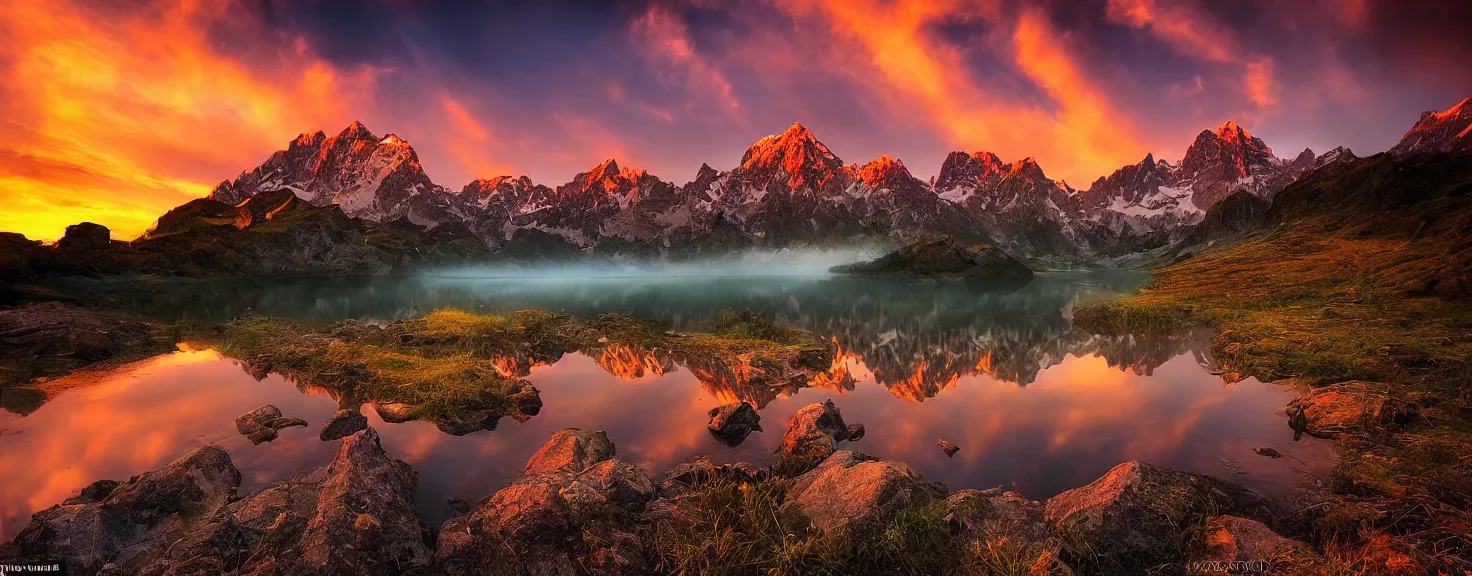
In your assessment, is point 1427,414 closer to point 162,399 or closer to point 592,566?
point 592,566

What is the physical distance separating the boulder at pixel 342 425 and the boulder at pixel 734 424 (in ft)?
39.8

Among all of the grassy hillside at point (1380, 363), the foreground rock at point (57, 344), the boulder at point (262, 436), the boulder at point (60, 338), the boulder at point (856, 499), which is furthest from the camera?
the boulder at point (60, 338)

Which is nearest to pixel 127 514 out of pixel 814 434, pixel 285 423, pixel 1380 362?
pixel 285 423

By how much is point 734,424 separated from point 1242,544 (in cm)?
1307

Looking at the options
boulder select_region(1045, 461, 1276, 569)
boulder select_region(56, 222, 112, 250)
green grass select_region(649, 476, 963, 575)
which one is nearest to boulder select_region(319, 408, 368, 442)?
green grass select_region(649, 476, 963, 575)

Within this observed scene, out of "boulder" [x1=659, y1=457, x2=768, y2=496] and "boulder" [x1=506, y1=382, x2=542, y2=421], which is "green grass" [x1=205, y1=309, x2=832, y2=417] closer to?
"boulder" [x1=506, y1=382, x2=542, y2=421]

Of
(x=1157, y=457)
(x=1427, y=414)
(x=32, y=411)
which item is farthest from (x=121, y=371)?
(x=1427, y=414)

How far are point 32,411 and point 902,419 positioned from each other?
114 ft

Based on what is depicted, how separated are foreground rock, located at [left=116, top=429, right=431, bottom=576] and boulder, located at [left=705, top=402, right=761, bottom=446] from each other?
9503 mm

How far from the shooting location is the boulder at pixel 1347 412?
16672mm

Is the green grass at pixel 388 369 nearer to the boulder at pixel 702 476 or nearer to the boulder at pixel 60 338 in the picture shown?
the boulder at pixel 60 338

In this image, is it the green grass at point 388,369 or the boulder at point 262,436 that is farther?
the green grass at point 388,369

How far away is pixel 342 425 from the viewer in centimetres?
1767

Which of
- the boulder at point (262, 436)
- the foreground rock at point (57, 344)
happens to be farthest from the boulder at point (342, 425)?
the foreground rock at point (57, 344)
